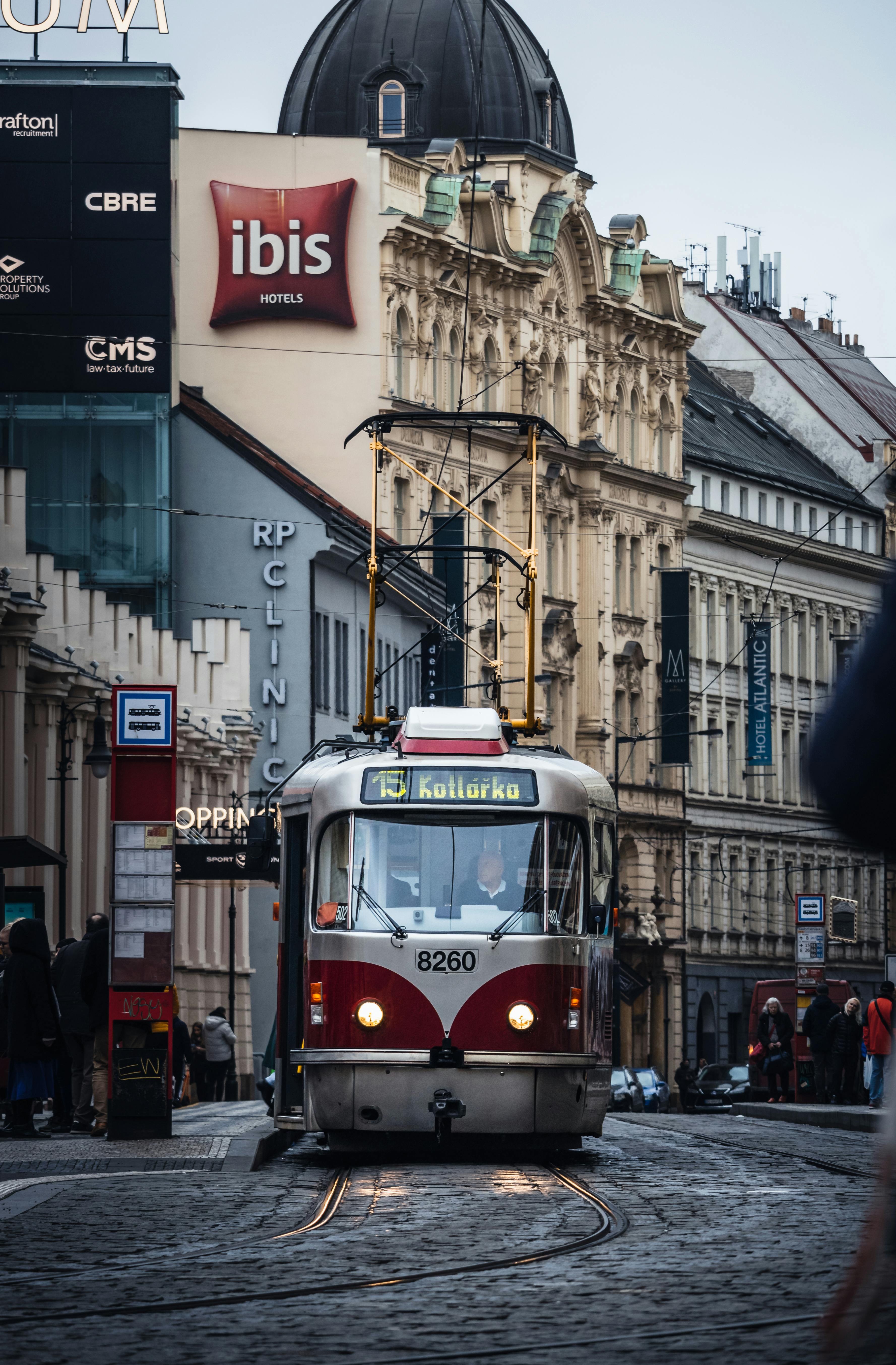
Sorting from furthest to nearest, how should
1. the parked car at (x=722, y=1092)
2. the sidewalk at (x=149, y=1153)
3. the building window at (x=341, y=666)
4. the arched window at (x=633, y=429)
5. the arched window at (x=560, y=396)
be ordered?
the arched window at (x=633, y=429)
the arched window at (x=560, y=396)
the building window at (x=341, y=666)
the parked car at (x=722, y=1092)
the sidewalk at (x=149, y=1153)

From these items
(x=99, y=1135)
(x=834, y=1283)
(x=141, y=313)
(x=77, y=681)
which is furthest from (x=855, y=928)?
(x=834, y=1283)

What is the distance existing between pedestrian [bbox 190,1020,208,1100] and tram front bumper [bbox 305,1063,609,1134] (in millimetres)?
22698

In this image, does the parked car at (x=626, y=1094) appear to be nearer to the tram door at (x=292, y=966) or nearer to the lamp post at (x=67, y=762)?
the lamp post at (x=67, y=762)

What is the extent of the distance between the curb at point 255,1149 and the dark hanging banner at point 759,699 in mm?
63097

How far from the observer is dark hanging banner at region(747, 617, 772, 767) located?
85.3 m

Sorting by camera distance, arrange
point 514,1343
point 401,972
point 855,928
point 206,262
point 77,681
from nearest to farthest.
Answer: point 514,1343 < point 401,972 < point 77,681 < point 206,262 < point 855,928

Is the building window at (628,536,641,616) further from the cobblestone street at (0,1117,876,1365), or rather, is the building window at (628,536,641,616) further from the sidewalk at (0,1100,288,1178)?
the cobblestone street at (0,1117,876,1365)

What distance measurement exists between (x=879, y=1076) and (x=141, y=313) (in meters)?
20.8

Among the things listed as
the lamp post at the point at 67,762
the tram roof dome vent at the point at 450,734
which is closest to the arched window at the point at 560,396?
the lamp post at the point at 67,762

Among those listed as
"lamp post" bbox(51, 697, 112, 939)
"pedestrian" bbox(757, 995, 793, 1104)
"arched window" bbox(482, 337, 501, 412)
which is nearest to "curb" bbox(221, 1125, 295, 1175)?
"lamp post" bbox(51, 697, 112, 939)

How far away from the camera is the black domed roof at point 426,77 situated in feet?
236

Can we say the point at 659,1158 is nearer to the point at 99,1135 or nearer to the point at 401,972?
the point at 401,972

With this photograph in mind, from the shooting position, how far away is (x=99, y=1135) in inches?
878

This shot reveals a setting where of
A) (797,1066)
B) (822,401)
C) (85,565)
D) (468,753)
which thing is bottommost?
(797,1066)
